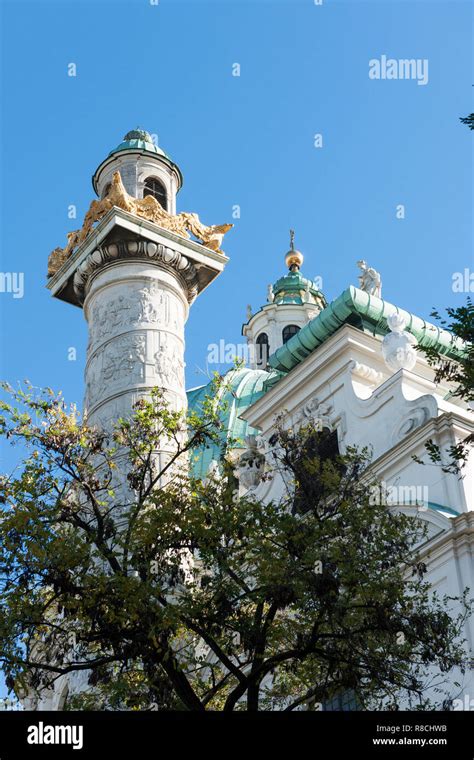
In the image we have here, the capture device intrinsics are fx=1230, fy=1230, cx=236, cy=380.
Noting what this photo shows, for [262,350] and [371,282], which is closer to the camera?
[371,282]

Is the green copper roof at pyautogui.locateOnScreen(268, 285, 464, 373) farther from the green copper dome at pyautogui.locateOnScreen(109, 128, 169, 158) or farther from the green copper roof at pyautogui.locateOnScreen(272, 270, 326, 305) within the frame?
the green copper roof at pyautogui.locateOnScreen(272, 270, 326, 305)

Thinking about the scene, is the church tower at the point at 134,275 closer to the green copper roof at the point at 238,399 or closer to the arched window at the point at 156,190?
the arched window at the point at 156,190

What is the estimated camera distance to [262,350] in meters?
58.9

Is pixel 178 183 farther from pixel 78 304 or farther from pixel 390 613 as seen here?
pixel 390 613

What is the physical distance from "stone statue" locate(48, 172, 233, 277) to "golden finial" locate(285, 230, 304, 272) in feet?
117

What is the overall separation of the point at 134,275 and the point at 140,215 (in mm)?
1417

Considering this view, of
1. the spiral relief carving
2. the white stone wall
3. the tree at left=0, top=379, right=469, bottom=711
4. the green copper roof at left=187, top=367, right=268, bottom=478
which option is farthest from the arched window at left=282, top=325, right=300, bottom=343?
the tree at left=0, top=379, right=469, bottom=711

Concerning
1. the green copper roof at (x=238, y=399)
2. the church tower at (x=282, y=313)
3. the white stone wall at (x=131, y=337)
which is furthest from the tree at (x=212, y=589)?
the church tower at (x=282, y=313)

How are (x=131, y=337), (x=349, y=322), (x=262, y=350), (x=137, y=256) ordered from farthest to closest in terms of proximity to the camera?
(x=262, y=350) → (x=349, y=322) → (x=137, y=256) → (x=131, y=337)

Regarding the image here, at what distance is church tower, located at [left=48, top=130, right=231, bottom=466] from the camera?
2181cm

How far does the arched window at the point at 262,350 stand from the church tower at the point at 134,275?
32.6 m

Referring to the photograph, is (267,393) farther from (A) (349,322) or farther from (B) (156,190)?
(B) (156,190)

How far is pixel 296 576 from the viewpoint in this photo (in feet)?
42.3

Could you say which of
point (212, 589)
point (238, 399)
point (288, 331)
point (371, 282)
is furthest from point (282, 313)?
point (212, 589)
